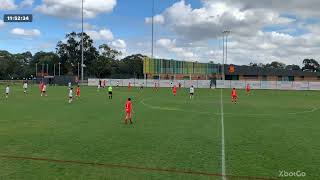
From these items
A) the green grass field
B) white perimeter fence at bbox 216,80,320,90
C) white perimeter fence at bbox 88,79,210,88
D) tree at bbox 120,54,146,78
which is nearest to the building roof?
white perimeter fence at bbox 216,80,320,90

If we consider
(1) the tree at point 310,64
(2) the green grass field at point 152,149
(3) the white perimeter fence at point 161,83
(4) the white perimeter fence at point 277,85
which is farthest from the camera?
(1) the tree at point 310,64

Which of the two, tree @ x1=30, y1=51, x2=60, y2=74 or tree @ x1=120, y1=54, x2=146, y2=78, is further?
tree @ x1=120, y1=54, x2=146, y2=78

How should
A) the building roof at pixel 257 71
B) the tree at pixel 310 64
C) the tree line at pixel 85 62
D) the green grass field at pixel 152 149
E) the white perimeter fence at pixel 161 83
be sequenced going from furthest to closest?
the tree at pixel 310 64
the tree line at pixel 85 62
the building roof at pixel 257 71
the white perimeter fence at pixel 161 83
the green grass field at pixel 152 149

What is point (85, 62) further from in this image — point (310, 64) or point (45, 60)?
Result: point (310, 64)

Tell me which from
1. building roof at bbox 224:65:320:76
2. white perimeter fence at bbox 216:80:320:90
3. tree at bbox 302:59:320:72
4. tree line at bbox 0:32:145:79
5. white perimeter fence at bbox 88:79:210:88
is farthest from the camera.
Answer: tree at bbox 302:59:320:72

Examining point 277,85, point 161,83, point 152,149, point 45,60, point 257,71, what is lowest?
point 152,149

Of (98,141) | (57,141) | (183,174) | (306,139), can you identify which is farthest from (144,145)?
(306,139)

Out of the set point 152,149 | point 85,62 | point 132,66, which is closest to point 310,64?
point 132,66

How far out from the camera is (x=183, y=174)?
10.4 meters

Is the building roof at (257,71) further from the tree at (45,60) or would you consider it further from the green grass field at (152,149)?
the green grass field at (152,149)

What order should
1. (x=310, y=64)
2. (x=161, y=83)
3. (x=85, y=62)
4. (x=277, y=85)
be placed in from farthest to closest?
(x=310, y=64), (x=85, y=62), (x=161, y=83), (x=277, y=85)

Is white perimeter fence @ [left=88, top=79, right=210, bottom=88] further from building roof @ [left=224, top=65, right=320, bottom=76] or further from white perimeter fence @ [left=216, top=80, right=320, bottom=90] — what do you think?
building roof @ [left=224, top=65, right=320, bottom=76]

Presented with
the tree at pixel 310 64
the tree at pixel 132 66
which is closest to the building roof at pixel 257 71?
the tree at pixel 132 66

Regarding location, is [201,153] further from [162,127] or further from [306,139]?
[162,127]
